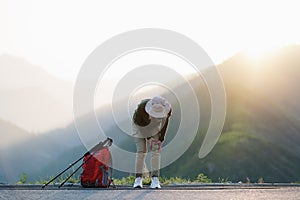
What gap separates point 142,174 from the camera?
11.1m

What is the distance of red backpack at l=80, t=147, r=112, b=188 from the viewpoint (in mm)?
10891

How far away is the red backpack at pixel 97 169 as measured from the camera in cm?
1089

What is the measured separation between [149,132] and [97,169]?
46.1 inches

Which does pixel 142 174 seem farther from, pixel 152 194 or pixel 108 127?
pixel 108 127

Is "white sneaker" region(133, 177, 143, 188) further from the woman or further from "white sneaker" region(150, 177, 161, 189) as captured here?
"white sneaker" region(150, 177, 161, 189)

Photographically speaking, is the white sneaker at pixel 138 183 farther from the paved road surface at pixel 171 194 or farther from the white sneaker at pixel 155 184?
the paved road surface at pixel 171 194

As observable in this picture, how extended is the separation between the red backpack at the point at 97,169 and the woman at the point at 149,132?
21.3 inches

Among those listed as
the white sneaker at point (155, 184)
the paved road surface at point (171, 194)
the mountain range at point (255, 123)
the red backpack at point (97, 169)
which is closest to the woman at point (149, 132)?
the white sneaker at point (155, 184)

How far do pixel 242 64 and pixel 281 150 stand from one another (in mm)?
14789

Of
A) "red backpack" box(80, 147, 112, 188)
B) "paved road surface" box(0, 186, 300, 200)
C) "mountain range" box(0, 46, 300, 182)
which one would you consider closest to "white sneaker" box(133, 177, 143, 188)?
"red backpack" box(80, 147, 112, 188)

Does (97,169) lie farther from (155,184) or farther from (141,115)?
(141,115)

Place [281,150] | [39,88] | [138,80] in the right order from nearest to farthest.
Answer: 1. [138,80]
2. [281,150]
3. [39,88]

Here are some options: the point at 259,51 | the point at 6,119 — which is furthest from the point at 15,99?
the point at 259,51

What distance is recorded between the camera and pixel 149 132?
11.1m
